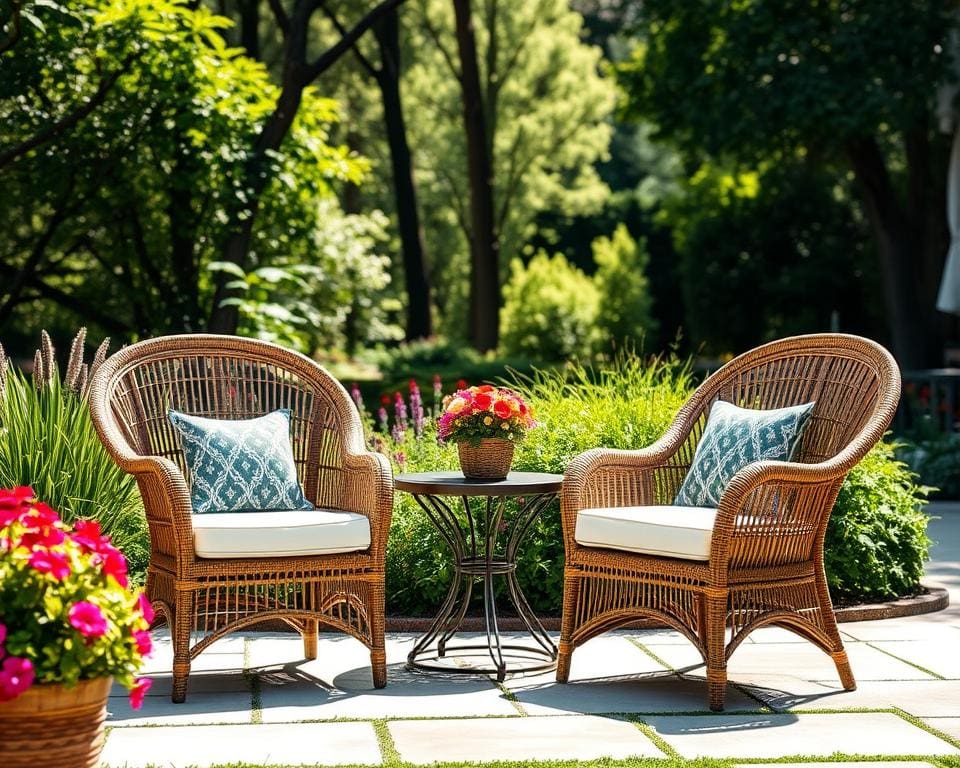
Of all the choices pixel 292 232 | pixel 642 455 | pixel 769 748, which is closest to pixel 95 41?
pixel 292 232

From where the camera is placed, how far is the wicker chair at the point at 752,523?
4184 millimetres

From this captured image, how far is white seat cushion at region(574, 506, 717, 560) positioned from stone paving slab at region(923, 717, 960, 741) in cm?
75

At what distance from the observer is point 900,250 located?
12.8 meters

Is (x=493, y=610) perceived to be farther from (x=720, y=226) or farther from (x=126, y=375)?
(x=720, y=226)

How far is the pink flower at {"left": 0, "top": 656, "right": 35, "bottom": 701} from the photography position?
9.36 ft

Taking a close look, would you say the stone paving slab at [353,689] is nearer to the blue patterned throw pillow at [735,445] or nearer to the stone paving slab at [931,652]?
the blue patterned throw pillow at [735,445]

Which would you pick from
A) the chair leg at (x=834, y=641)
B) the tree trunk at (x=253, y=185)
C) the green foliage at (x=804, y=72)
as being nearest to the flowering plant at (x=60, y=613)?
the chair leg at (x=834, y=641)

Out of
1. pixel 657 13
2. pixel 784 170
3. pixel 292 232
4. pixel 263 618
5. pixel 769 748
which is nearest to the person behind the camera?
pixel 769 748

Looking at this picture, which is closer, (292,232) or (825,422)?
(825,422)

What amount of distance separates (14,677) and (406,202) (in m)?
15.4

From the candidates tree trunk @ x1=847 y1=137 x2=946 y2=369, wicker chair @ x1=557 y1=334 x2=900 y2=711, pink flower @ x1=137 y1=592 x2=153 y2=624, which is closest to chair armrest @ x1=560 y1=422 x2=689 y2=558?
wicker chair @ x1=557 y1=334 x2=900 y2=711

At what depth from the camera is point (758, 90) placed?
12070 mm

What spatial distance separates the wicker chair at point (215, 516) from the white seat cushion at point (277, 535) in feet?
0.07

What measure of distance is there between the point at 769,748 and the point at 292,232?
6812mm
